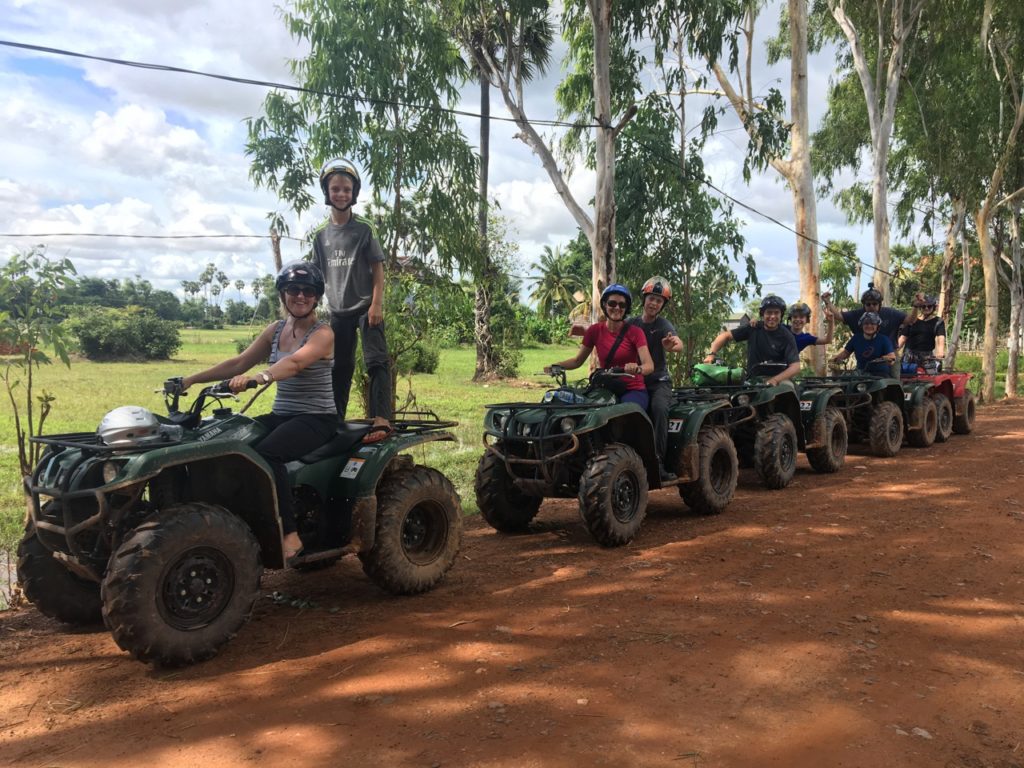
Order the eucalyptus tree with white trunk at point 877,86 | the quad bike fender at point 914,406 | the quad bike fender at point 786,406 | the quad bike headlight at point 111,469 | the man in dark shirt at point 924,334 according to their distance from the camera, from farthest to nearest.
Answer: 1. the eucalyptus tree with white trunk at point 877,86
2. the man in dark shirt at point 924,334
3. the quad bike fender at point 914,406
4. the quad bike fender at point 786,406
5. the quad bike headlight at point 111,469

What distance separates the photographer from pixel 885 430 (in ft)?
37.1

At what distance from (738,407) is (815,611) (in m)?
3.88

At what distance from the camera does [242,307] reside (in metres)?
90.3

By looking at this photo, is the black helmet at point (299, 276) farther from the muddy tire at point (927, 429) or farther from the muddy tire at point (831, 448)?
the muddy tire at point (927, 429)

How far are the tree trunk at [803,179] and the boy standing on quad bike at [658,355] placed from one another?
958cm

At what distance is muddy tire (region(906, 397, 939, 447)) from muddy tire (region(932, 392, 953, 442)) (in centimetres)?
15

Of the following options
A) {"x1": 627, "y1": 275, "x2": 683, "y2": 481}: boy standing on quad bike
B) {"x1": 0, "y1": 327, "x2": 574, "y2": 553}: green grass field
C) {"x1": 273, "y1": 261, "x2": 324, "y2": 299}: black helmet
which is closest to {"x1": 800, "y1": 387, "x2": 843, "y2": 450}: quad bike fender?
{"x1": 627, "y1": 275, "x2": 683, "y2": 481}: boy standing on quad bike

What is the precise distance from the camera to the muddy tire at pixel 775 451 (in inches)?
350

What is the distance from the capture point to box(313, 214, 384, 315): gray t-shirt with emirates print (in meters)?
5.97

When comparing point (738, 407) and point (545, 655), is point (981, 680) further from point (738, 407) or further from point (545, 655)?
point (738, 407)

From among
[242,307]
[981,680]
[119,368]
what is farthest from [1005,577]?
[242,307]

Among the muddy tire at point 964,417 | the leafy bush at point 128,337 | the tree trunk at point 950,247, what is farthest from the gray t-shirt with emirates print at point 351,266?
the leafy bush at point 128,337

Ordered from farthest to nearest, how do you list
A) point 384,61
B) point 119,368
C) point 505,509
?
point 119,368, point 384,61, point 505,509

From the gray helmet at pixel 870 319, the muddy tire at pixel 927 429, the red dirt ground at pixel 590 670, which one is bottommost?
the red dirt ground at pixel 590 670
